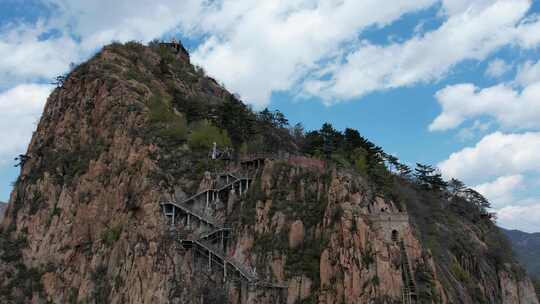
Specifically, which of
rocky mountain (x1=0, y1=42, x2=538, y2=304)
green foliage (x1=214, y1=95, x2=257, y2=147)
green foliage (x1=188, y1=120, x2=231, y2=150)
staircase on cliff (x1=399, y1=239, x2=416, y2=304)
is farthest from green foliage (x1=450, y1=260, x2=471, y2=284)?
green foliage (x1=188, y1=120, x2=231, y2=150)

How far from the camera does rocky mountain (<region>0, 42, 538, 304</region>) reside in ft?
136

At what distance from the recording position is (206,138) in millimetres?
54344

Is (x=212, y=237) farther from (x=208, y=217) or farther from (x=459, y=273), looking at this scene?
(x=459, y=273)

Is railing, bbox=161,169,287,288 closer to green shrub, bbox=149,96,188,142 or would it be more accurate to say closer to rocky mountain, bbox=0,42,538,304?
rocky mountain, bbox=0,42,538,304

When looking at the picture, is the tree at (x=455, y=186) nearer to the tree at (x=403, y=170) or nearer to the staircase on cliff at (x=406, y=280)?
the tree at (x=403, y=170)

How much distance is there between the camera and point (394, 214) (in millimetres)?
42656

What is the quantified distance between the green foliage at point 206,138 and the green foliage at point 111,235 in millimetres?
11261

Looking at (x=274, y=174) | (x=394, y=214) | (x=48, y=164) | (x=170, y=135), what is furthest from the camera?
(x=48, y=164)

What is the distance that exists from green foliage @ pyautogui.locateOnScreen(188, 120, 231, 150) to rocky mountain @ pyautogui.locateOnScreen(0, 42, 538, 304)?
0.16 m

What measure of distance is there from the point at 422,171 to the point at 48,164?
50.3m

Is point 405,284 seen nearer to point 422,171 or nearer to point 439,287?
point 439,287

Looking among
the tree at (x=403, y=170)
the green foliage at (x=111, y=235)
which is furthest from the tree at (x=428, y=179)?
the green foliage at (x=111, y=235)

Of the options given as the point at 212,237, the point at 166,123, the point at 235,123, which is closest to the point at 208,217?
the point at 212,237

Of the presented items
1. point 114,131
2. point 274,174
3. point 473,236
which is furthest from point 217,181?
point 473,236
